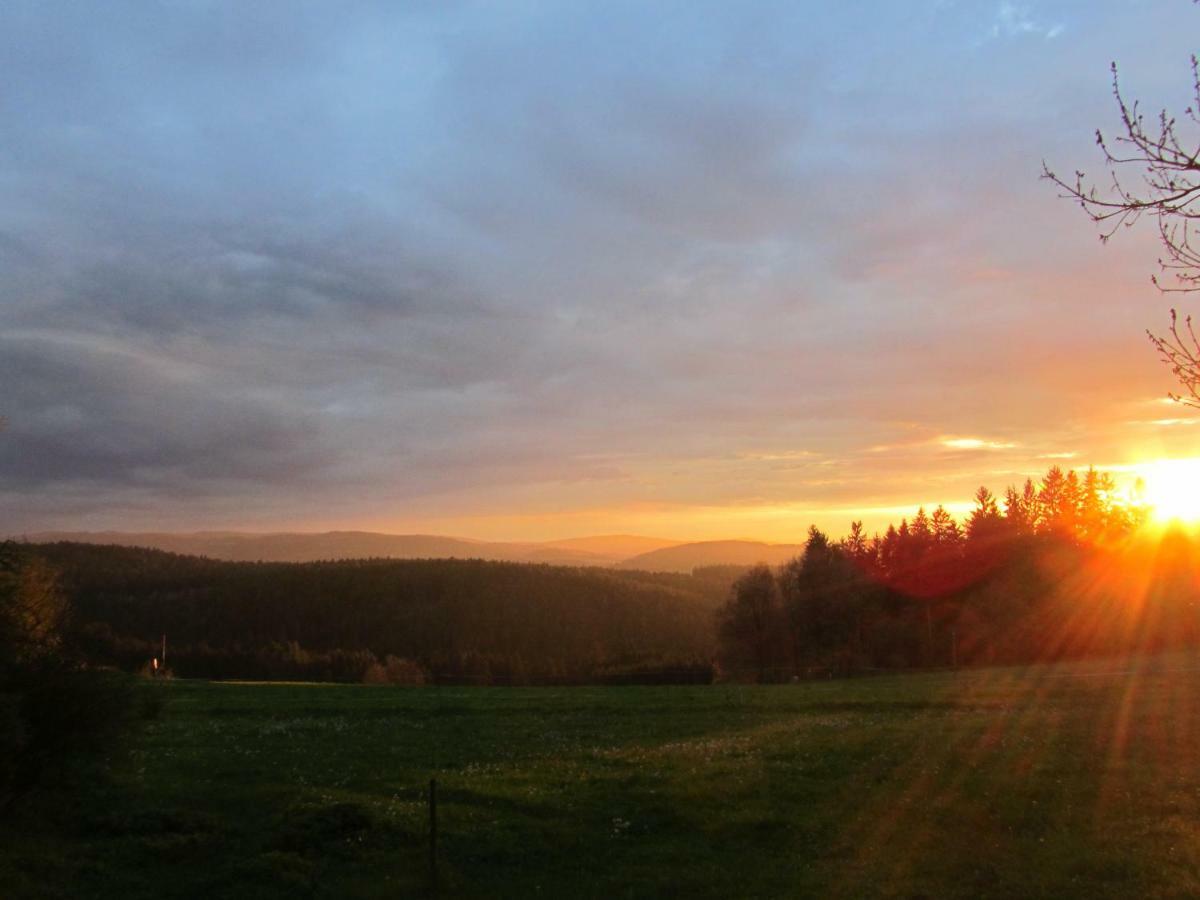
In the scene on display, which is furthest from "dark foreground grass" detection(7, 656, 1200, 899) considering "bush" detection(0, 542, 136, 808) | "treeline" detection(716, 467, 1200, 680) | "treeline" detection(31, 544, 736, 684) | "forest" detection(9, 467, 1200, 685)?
"treeline" detection(31, 544, 736, 684)

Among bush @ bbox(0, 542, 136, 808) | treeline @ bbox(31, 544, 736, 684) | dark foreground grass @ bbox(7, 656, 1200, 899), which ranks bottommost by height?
treeline @ bbox(31, 544, 736, 684)

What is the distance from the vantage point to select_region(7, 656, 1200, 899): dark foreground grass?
1161 centimetres

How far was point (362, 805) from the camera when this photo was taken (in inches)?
580

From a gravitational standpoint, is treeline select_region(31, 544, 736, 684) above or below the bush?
below

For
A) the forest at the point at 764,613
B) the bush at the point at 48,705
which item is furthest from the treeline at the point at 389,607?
the bush at the point at 48,705

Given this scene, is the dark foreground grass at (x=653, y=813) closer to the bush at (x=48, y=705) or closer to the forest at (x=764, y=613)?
the bush at (x=48, y=705)

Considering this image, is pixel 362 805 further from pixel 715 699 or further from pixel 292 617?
pixel 292 617

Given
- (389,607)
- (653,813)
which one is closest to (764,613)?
(653,813)

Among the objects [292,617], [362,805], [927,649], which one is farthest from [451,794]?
[292,617]

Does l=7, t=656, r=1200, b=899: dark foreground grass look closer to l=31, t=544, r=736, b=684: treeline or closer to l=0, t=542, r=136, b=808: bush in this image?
l=0, t=542, r=136, b=808: bush

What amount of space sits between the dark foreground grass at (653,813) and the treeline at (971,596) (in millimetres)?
39389

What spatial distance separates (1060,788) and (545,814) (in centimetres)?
888

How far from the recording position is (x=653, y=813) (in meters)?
15.0

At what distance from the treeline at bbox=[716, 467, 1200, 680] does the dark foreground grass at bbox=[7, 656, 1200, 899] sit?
3939 centimetres
